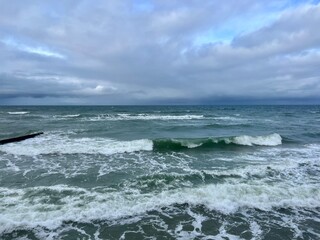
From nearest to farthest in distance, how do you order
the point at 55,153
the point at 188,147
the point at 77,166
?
1. the point at 77,166
2. the point at 55,153
3. the point at 188,147

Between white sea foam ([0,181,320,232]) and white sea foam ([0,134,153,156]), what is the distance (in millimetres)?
6732

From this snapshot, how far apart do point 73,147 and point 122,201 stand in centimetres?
1019

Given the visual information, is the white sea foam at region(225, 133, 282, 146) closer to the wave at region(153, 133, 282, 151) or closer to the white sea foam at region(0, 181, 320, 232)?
the wave at region(153, 133, 282, 151)

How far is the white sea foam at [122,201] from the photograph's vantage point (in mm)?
7188

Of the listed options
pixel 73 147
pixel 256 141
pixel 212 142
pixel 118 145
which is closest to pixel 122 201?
pixel 118 145

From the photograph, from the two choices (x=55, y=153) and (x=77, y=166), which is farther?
(x=55, y=153)

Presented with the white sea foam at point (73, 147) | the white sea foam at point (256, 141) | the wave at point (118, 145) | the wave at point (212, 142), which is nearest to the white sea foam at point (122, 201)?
the white sea foam at point (73, 147)

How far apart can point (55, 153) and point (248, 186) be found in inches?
446

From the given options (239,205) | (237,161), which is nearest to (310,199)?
(239,205)

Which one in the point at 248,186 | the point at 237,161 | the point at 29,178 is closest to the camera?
the point at 248,186

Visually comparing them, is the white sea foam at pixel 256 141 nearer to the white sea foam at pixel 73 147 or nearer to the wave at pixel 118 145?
the wave at pixel 118 145

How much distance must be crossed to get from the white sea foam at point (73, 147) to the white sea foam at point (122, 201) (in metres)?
6.73

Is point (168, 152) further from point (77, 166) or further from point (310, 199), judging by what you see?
point (310, 199)

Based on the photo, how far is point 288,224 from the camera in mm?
6941
